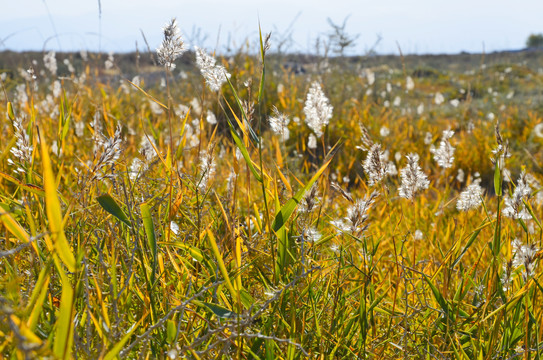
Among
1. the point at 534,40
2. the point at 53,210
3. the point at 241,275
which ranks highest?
the point at 534,40

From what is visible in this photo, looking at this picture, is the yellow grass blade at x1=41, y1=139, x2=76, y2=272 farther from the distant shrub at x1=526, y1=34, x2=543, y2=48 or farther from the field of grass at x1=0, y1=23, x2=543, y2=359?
the distant shrub at x1=526, y1=34, x2=543, y2=48

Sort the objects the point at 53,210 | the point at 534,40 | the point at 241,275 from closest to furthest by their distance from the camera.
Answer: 1. the point at 53,210
2. the point at 241,275
3. the point at 534,40

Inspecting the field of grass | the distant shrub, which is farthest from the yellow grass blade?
the distant shrub

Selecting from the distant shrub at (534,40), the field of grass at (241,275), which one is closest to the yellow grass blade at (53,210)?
the field of grass at (241,275)

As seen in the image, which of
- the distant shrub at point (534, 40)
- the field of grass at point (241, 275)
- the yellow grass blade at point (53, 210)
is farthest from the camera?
the distant shrub at point (534, 40)

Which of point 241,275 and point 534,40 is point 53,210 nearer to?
point 241,275

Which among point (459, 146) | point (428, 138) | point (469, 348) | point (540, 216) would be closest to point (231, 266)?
point (469, 348)

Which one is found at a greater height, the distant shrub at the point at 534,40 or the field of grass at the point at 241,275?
the distant shrub at the point at 534,40

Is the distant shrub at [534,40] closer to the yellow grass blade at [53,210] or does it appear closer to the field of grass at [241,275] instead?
the field of grass at [241,275]

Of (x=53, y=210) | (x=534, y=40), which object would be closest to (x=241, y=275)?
(x=53, y=210)

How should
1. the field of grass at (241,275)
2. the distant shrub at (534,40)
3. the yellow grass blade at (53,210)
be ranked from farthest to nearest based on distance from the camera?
1. the distant shrub at (534,40)
2. the field of grass at (241,275)
3. the yellow grass blade at (53,210)

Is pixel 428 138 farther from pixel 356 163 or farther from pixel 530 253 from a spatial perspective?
pixel 530 253

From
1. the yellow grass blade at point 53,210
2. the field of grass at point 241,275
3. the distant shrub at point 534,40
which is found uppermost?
the distant shrub at point 534,40

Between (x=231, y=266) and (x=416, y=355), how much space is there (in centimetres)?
57
